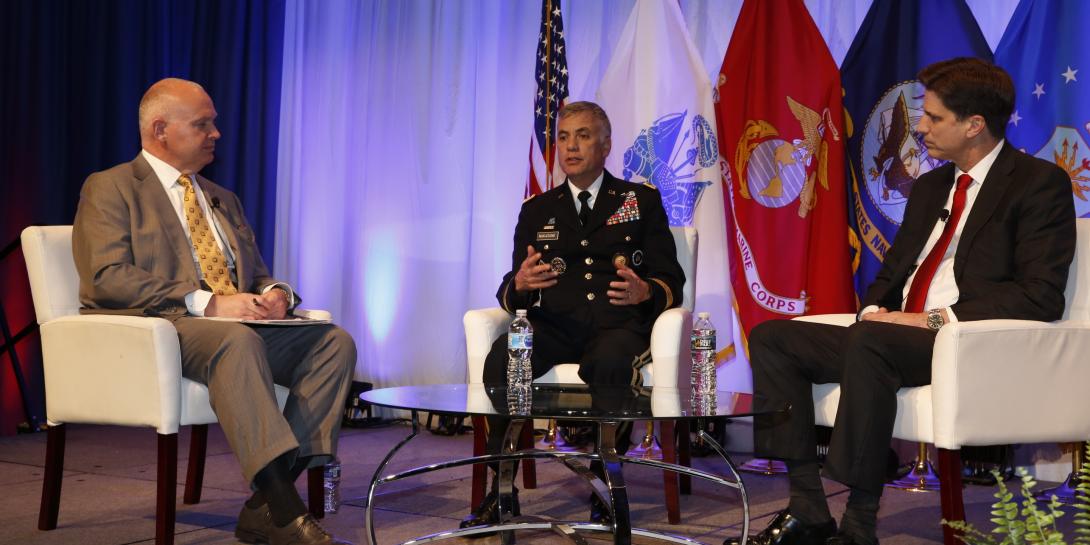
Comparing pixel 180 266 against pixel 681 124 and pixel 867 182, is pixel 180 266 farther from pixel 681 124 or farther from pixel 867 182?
pixel 867 182

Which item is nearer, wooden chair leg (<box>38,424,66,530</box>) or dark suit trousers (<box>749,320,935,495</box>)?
dark suit trousers (<box>749,320,935,495</box>)

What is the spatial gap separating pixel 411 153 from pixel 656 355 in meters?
2.73

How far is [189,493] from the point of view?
3.16m

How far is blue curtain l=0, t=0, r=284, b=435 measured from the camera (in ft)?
15.3

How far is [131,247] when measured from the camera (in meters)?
2.83

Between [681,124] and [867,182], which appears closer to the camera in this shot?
[867,182]

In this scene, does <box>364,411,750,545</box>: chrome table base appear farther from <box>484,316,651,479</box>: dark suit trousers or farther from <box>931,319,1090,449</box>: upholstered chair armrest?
<box>931,319,1090,449</box>: upholstered chair armrest

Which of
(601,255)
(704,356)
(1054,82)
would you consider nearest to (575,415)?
(704,356)

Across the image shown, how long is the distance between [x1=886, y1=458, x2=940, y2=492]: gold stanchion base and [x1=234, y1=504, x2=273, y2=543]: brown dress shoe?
2.20 meters

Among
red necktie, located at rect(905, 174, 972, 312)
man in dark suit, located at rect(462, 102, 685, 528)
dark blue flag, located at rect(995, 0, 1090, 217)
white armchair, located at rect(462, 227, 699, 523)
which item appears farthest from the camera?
dark blue flag, located at rect(995, 0, 1090, 217)

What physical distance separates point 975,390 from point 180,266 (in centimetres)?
216

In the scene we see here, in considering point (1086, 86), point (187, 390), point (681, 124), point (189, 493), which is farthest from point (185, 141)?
point (1086, 86)

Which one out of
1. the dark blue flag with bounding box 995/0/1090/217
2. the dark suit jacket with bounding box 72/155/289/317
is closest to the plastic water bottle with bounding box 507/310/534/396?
the dark suit jacket with bounding box 72/155/289/317

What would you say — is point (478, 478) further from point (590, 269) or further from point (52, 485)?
point (52, 485)
